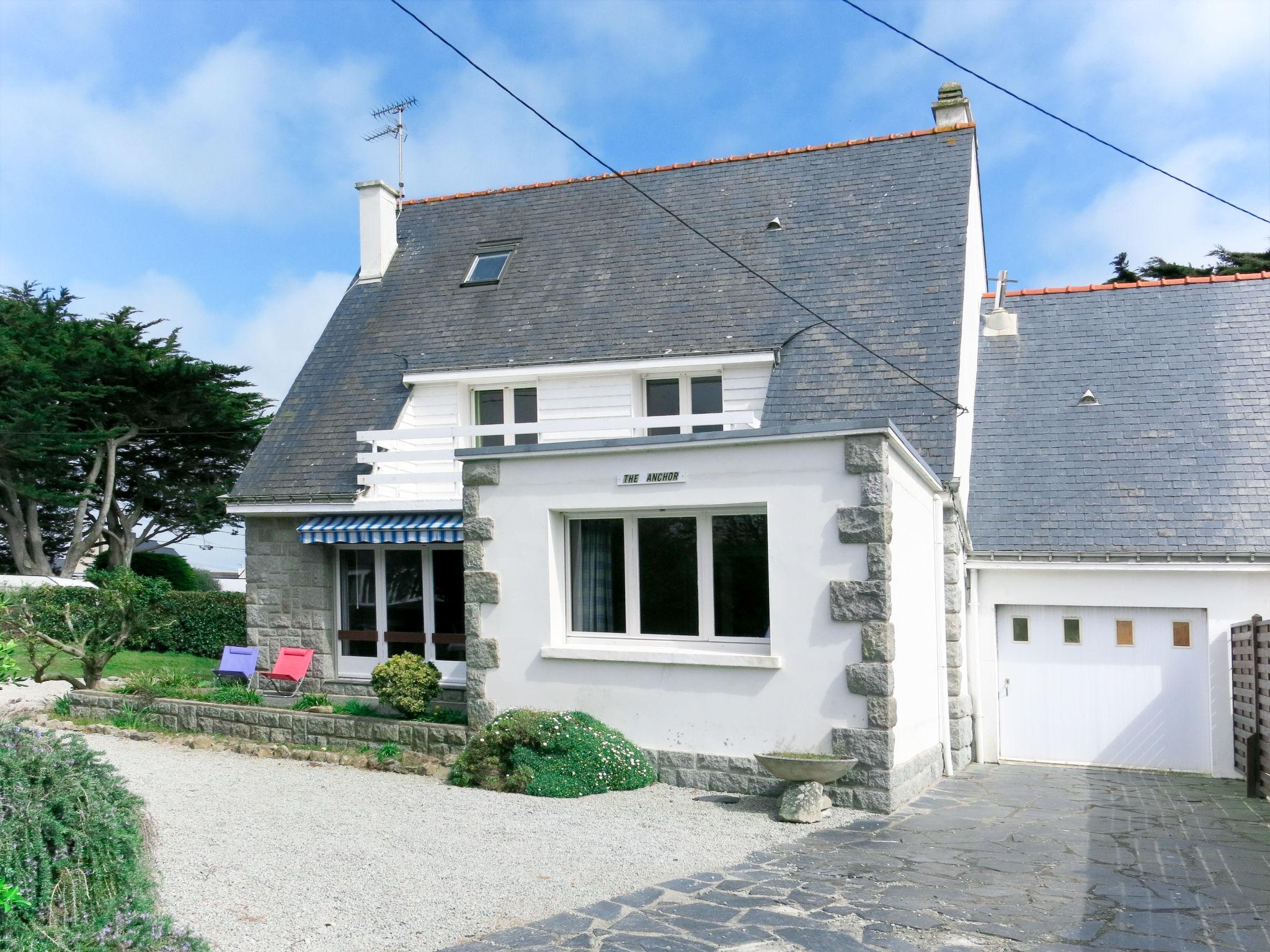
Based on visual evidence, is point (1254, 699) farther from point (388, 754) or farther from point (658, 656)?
point (388, 754)

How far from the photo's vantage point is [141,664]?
20.5 meters

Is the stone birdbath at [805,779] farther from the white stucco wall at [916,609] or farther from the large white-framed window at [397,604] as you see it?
the large white-framed window at [397,604]

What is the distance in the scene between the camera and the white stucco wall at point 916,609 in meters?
10.4

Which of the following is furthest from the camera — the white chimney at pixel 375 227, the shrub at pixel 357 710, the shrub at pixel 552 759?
the white chimney at pixel 375 227

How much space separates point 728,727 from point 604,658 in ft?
4.70

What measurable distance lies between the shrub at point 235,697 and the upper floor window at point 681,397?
21.3 feet

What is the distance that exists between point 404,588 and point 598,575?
18.0ft

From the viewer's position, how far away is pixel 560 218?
19547 mm

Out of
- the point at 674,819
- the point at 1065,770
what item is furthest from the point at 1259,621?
the point at 674,819

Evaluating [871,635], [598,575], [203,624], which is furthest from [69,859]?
[203,624]

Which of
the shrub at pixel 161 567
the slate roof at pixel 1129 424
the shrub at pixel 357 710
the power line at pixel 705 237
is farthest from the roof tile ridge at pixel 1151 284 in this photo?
the shrub at pixel 161 567

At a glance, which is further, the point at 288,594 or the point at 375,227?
the point at 375,227

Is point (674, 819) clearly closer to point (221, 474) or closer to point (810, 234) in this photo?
point (810, 234)

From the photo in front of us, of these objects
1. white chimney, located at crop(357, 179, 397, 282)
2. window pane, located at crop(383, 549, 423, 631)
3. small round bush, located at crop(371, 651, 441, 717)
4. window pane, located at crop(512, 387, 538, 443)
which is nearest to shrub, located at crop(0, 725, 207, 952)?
small round bush, located at crop(371, 651, 441, 717)
